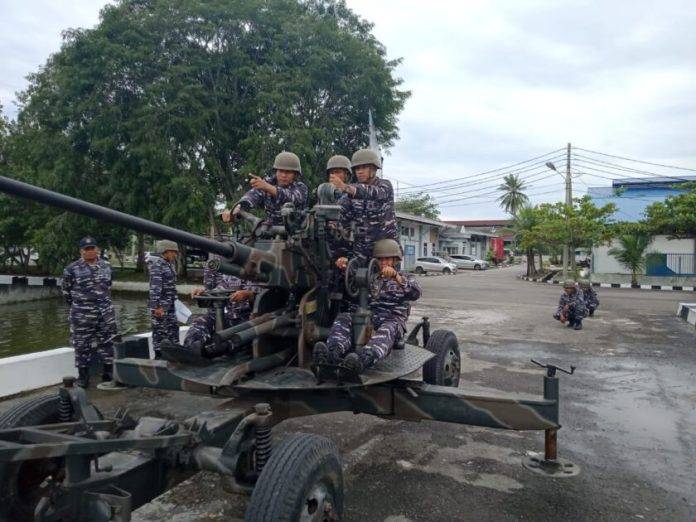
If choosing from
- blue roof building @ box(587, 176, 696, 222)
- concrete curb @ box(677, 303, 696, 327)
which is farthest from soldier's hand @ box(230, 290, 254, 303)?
blue roof building @ box(587, 176, 696, 222)

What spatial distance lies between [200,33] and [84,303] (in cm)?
1432

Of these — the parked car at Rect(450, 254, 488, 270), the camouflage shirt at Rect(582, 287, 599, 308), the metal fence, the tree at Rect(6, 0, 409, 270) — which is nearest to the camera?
the camouflage shirt at Rect(582, 287, 599, 308)

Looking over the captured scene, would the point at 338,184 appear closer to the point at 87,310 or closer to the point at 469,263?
the point at 87,310

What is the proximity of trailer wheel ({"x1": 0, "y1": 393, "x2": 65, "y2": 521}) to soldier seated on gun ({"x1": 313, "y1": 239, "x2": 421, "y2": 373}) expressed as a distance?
1.47m

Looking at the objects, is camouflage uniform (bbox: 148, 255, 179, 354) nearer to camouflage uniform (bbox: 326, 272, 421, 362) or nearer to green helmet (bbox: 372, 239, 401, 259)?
camouflage uniform (bbox: 326, 272, 421, 362)

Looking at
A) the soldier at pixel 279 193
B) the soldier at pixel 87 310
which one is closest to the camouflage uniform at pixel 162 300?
the soldier at pixel 87 310

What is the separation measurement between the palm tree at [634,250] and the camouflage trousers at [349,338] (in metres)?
24.4

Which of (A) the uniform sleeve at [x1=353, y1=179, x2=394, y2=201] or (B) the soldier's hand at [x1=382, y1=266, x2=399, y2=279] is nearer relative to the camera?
(B) the soldier's hand at [x1=382, y1=266, x2=399, y2=279]

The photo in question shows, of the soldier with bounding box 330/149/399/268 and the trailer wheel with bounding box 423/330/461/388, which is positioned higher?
the soldier with bounding box 330/149/399/268

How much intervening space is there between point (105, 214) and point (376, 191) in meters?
2.37

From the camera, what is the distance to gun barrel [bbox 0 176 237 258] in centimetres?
227

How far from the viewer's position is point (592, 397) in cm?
612

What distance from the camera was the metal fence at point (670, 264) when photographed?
26991 millimetres

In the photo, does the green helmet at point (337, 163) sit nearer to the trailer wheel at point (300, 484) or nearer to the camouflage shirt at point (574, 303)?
the trailer wheel at point (300, 484)
